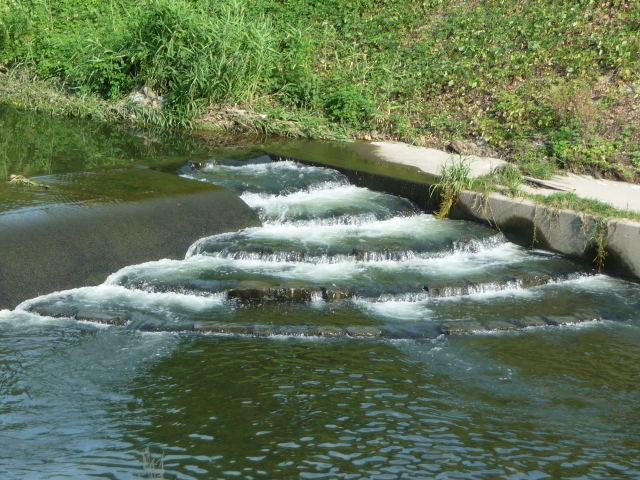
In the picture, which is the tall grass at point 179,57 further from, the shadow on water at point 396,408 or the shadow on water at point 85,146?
the shadow on water at point 396,408

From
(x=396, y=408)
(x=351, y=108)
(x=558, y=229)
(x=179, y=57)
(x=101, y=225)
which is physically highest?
(x=179, y=57)

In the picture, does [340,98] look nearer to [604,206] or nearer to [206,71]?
[206,71]

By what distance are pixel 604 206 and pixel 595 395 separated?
357cm

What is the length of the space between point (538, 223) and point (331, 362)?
399 cm

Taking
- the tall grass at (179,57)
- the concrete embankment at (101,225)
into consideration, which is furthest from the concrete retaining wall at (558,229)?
the tall grass at (179,57)

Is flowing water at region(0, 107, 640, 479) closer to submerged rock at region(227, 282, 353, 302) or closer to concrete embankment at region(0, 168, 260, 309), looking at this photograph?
submerged rock at region(227, 282, 353, 302)

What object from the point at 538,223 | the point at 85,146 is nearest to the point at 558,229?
the point at 538,223

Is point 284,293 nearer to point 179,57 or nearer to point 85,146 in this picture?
point 85,146

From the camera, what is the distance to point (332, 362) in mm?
6590

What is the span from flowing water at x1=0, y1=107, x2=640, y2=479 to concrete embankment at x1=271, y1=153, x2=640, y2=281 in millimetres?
203

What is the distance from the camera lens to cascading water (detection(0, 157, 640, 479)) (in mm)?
5191

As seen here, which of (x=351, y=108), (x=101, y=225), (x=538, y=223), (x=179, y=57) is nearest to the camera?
(x=101, y=225)

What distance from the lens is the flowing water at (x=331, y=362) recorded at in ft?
17.0

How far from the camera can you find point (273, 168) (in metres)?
11.5
